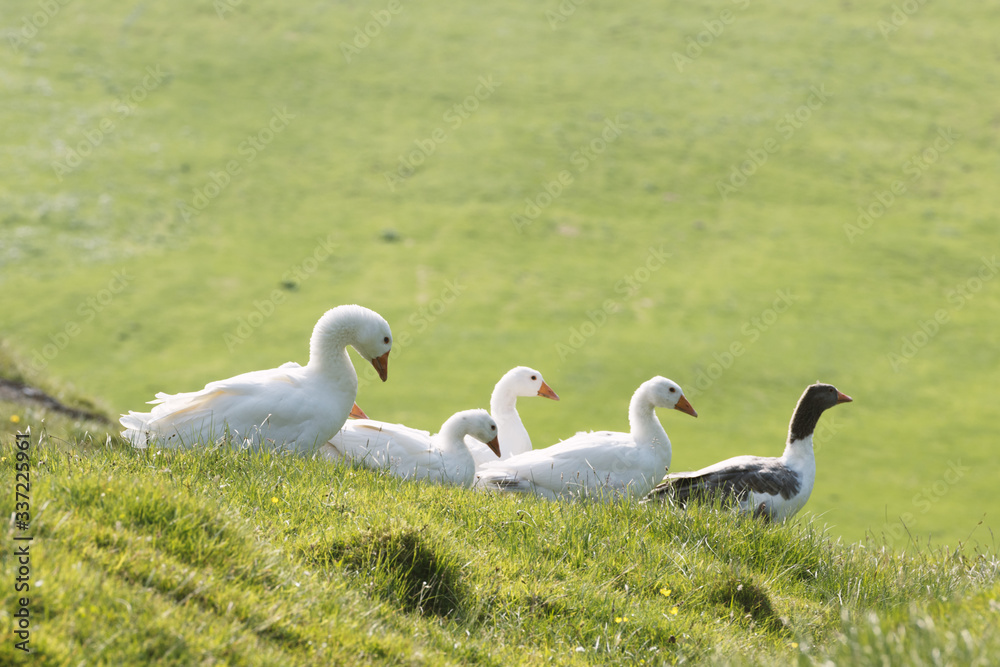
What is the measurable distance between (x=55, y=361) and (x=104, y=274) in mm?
3798

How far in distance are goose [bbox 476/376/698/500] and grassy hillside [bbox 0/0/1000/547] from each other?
18.4m

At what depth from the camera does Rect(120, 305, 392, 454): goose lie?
25.1 ft

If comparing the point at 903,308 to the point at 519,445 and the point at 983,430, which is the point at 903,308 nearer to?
the point at 983,430

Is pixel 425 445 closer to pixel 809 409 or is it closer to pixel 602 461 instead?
pixel 602 461

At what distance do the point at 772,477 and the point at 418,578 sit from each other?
507 centimetres

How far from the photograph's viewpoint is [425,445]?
895cm

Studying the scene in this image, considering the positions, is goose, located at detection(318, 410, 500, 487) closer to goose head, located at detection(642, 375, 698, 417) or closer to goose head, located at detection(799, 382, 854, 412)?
goose head, located at detection(642, 375, 698, 417)

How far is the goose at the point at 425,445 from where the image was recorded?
859cm

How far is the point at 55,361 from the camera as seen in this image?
3209 cm

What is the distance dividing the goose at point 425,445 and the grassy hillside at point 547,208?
63.9 ft

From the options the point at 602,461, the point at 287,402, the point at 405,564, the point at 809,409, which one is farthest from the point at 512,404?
the point at 405,564

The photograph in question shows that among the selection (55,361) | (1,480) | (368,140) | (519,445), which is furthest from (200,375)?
(1,480)

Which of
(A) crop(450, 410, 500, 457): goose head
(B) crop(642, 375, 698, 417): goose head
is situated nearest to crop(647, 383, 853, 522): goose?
(B) crop(642, 375, 698, 417): goose head

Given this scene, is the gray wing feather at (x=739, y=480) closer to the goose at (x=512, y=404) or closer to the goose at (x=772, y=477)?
the goose at (x=772, y=477)
